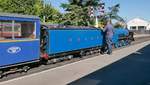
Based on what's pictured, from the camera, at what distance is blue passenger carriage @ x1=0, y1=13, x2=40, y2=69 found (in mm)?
12406

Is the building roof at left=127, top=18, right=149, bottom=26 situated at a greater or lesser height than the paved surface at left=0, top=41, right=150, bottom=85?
greater

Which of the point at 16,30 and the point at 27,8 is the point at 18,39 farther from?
the point at 27,8

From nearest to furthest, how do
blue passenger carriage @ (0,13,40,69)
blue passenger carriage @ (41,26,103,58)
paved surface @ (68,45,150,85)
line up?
paved surface @ (68,45,150,85), blue passenger carriage @ (0,13,40,69), blue passenger carriage @ (41,26,103,58)

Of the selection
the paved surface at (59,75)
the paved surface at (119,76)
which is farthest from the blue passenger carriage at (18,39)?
the paved surface at (119,76)

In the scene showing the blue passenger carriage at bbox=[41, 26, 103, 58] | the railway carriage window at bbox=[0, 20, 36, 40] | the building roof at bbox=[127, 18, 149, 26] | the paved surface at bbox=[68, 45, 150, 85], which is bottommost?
the paved surface at bbox=[68, 45, 150, 85]

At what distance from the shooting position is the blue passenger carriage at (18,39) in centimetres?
1241

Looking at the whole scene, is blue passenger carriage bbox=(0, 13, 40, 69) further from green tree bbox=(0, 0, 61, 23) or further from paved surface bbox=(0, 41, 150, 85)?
green tree bbox=(0, 0, 61, 23)

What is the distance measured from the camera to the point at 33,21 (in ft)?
47.1

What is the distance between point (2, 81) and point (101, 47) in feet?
43.1

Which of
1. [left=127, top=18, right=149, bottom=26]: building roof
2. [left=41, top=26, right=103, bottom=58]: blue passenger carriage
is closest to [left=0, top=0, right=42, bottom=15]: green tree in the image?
[left=41, top=26, right=103, bottom=58]: blue passenger carriage

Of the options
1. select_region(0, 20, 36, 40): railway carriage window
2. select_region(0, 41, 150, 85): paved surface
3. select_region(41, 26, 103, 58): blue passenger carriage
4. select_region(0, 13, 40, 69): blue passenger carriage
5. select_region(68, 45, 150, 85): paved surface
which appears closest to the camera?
select_region(0, 41, 150, 85): paved surface

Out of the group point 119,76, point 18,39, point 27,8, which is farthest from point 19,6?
point 119,76

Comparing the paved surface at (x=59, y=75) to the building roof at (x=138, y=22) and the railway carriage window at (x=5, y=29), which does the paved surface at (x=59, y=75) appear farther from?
the building roof at (x=138, y=22)

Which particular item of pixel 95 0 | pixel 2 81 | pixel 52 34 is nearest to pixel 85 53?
pixel 52 34
